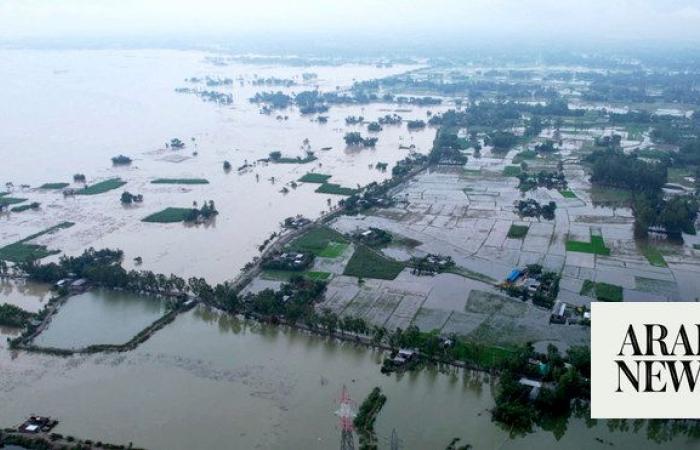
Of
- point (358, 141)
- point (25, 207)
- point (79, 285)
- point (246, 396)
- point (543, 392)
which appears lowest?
point (246, 396)

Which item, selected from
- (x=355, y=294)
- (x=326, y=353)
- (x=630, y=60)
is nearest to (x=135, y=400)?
(x=326, y=353)

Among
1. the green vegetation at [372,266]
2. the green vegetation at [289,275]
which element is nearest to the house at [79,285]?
the green vegetation at [289,275]

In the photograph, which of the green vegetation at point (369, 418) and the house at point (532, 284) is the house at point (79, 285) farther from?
the house at point (532, 284)

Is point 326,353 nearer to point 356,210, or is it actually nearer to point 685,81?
point 356,210

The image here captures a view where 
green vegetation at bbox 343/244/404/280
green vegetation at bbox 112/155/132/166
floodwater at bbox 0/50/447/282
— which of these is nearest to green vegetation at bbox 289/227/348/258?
green vegetation at bbox 343/244/404/280

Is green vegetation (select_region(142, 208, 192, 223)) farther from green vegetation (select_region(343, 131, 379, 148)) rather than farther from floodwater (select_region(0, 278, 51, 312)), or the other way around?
green vegetation (select_region(343, 131, 379, 148))

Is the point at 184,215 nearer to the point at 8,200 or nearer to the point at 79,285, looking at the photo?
the point at 79,285

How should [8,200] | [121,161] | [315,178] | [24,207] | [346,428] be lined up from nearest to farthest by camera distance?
1. [346,428]
2. [24,207]
3. [8,200]
4. [315,178]
5. [121,161]

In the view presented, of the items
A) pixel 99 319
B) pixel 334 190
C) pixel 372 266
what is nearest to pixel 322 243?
pixel 372 266
